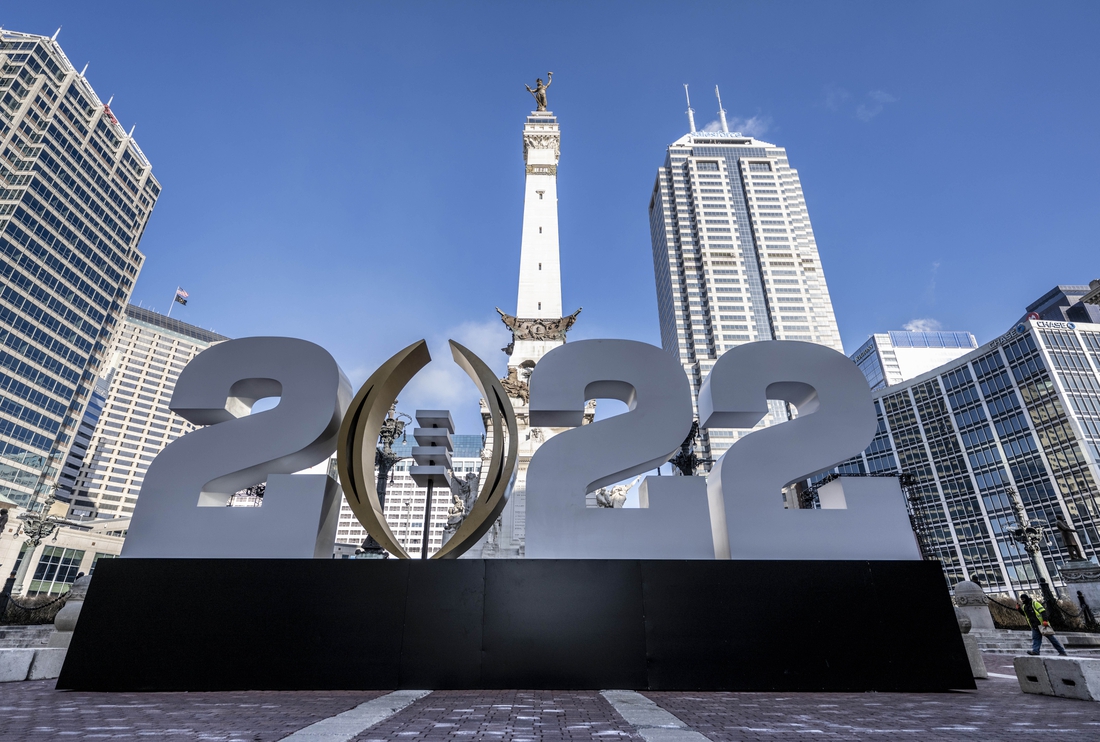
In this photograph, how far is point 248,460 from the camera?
863 cm

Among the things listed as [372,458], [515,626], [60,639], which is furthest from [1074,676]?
[60,639]

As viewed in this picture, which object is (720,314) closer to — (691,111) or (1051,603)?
(691,111)

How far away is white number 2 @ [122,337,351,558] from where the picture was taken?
27.2 ft

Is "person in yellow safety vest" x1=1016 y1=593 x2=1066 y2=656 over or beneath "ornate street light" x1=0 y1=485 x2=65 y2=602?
beneath

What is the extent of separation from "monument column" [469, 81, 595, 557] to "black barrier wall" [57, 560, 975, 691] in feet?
64.2

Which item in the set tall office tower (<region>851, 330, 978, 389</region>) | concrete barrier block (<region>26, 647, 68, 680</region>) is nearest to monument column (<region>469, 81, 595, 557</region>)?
concrete barrier block (<region>26, 647, 68, 680</region>)

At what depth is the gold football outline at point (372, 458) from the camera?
→ 8.45 m

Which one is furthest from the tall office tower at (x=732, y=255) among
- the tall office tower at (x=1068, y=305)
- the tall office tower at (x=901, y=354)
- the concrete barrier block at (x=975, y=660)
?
the concrete barrier block at (x=975, y=660)

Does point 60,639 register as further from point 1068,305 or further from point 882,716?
point 1068,305

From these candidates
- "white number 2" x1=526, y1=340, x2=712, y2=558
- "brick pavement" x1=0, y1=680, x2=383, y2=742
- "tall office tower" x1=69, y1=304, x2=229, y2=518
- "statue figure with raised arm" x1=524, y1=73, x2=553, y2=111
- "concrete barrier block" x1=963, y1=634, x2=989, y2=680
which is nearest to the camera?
"brick pavement" x1=0, y1=680, x2=383, y2=742

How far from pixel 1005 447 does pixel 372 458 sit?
82.8 m

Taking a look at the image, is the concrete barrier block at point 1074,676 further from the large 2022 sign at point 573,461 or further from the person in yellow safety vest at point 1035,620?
the person in yellow safety vest at point 1035,620

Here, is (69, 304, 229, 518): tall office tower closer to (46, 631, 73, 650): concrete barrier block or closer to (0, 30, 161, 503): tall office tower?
(0, 30, 161, 503): tall office tower

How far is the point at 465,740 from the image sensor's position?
437 cm
